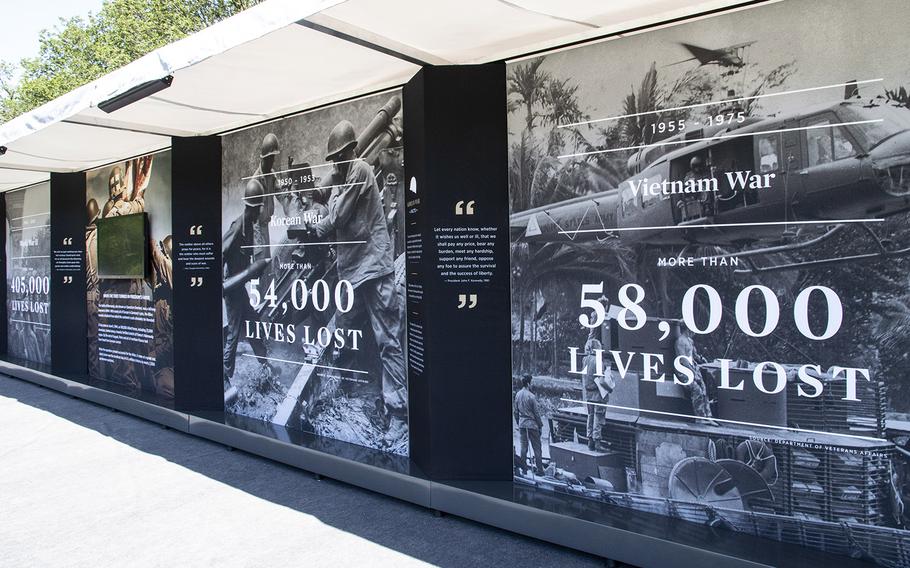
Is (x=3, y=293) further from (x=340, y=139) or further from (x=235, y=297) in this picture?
(x=340, y=139)

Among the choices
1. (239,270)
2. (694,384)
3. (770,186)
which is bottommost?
(694,384)

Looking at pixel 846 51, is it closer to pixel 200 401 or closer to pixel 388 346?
pixel 388 346

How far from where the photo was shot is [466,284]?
3982mm

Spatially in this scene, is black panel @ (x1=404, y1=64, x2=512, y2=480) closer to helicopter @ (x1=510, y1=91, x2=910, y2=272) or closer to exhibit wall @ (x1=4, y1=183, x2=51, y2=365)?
helicopter @ (x1=510, y1=91, x2=910, y2=272)

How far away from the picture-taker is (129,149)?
22.0 feet

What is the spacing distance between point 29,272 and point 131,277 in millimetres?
3548

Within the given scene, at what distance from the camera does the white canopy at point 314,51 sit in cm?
317

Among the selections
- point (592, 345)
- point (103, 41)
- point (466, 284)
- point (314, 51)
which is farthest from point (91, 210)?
point (103, 41)

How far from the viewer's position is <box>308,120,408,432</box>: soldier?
4.62 m

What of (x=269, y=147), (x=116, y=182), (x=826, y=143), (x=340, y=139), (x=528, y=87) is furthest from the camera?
(x=116, y=182)

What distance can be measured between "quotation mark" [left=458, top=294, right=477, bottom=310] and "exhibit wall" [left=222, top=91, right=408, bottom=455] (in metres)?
0.71

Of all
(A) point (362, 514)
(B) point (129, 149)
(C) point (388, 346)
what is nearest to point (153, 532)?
(A) point (362, 514)

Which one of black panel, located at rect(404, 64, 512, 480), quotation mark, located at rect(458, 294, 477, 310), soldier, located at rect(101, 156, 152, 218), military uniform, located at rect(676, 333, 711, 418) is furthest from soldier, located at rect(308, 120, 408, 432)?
soldier, located at rect(101, 156, 152, 218)

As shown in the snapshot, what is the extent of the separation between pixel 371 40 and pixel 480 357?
1945 millimetres
